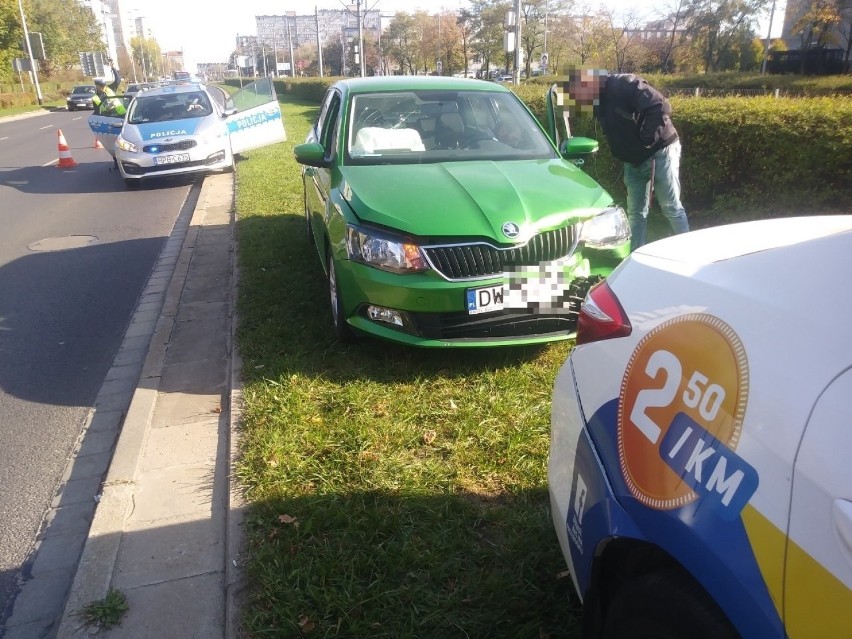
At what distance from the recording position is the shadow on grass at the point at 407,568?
2.47 meters

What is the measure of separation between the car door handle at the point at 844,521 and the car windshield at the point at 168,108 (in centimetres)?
1399

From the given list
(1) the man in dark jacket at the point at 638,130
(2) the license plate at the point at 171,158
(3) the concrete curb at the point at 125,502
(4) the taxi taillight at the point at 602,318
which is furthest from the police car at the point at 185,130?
(4) the taxi taillight at the point at 602,318

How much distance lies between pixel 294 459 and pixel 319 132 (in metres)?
3.67

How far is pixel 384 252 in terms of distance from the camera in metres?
4.13

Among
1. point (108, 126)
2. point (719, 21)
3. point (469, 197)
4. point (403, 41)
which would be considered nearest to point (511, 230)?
point (469, 197)

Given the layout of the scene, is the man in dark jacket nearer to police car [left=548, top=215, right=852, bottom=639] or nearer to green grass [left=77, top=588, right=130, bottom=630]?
police car [left=548, top=215, right=852, bottom=639]

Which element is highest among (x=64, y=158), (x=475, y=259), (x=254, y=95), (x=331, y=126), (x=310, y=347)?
(x=331, y=126)

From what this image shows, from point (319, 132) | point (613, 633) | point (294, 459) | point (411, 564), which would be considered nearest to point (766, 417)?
point (613, 633)

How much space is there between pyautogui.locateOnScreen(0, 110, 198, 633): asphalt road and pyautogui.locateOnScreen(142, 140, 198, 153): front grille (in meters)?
0.73

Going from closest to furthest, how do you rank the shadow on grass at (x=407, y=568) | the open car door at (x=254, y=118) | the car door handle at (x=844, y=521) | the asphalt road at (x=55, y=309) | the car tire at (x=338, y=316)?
1. the car door handle at (x=844, y=521)
2. the shadow on grass at (x=407, y=568)
3. the asphalt road at (x=55, y=309)
4. the car tire at (x=338, y=316)
5. the open car door at (x=254, y=118)

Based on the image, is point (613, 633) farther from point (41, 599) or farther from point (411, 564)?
point (41, 599)

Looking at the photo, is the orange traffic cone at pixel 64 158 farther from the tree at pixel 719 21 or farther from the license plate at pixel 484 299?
the tree at pixel 719 21

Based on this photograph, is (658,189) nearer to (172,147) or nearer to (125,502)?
(125,502)

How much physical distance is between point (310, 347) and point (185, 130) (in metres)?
9.62
